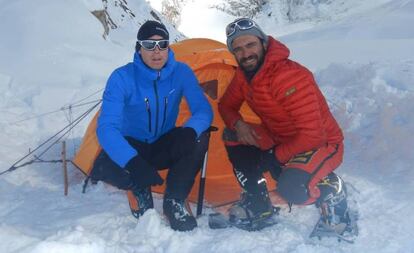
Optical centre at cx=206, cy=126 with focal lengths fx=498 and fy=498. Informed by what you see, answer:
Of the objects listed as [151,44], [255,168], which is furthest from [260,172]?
[151,44]

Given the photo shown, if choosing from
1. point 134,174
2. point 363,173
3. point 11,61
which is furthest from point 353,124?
point 11,61

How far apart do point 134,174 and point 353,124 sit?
2.36m

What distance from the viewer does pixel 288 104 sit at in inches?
112

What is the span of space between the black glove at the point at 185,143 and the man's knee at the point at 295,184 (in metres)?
0.61

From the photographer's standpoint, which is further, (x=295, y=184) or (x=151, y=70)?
(x=151, y=70)

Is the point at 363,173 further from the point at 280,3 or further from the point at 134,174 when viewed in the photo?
the point at 280,3

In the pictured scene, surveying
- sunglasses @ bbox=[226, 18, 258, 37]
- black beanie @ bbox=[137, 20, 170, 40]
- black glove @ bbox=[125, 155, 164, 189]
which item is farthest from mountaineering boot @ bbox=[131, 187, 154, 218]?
sunglasses @ bbox=[226, 18, 258, 37]

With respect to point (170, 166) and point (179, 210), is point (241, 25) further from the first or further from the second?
point (179, 210)

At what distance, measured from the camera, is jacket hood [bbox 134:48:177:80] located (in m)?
3.27

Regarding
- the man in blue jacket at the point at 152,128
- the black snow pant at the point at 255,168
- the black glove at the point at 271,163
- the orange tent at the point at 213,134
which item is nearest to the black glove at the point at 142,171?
the man in blue jacket at the point at 152,128

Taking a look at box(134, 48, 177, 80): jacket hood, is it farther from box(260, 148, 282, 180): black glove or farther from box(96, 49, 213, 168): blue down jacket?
box(260, 148, 282, 180): black glove

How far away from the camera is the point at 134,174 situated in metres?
2.94

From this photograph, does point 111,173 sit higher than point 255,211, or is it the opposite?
point 111,173

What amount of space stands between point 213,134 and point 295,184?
4.94ft
